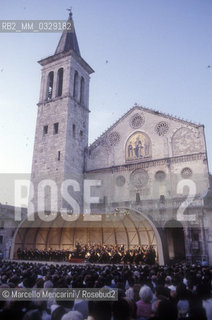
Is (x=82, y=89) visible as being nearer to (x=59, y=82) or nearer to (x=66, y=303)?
(x=59, y=82)

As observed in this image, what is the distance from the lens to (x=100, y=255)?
20375mm

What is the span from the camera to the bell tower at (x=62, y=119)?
31575mm

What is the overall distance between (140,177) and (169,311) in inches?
1064

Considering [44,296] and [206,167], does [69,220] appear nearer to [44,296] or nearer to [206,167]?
[206,167]

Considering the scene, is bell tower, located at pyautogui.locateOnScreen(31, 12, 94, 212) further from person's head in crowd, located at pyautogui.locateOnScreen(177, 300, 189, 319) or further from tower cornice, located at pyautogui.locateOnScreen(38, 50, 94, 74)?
person's head in crowd, located at pyautogui.locateOnScreen(177, 300, 189, 319)

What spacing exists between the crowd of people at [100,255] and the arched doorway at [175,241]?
188 inches

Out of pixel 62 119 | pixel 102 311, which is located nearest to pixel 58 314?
pixel 102 311

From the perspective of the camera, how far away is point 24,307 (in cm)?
422

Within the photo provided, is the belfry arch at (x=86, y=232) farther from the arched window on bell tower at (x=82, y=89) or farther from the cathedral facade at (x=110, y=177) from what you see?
the arched window on bell tower at (x=82, y=89)

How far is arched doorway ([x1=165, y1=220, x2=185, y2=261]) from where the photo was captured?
1035 inches

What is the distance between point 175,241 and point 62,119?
21155 mm

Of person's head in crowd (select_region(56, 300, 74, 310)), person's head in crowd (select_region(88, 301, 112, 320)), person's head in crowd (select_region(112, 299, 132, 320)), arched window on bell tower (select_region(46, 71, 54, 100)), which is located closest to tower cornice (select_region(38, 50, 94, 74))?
arched window on bell tower (select_region(46, 71, 54, 100))

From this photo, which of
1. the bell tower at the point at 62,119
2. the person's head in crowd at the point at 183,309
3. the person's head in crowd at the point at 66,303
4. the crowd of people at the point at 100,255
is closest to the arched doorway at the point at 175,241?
the crowd of people at the point at 100,255

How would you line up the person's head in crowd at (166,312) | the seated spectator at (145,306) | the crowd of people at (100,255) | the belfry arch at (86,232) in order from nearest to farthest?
the person's head in crowd at (166,312) → the seated spectator at (145,306) → the crowd of people at (100,255) → the belfry arch at (86,232)
